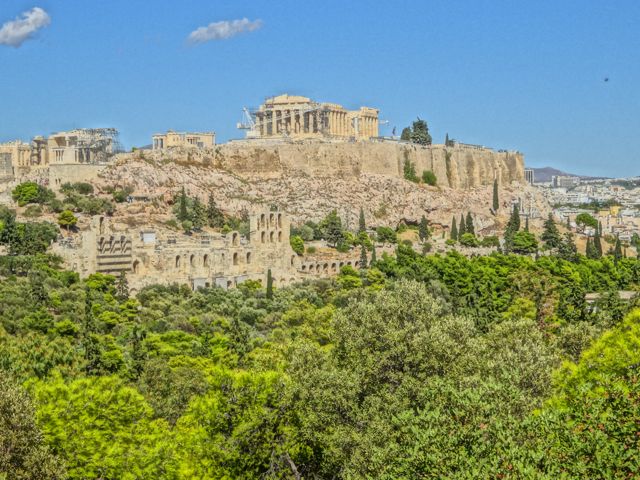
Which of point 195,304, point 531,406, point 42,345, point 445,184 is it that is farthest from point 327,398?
point 445,184

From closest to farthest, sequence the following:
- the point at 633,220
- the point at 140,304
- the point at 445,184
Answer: the point at 140,304 → the point at 445,184 → the point at 633,220

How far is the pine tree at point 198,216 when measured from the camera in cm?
7056

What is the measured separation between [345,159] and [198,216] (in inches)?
926

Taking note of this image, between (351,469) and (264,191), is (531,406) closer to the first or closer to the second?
(351,469)

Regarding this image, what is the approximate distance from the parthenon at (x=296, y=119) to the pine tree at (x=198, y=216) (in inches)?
933

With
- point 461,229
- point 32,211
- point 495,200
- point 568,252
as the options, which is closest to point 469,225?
point 461,229

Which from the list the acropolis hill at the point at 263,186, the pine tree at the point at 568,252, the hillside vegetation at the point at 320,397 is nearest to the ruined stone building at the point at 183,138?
the acropolis hill at the point at 263,186

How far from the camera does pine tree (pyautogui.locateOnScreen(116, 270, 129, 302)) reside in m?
52.7

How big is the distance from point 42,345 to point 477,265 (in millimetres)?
33083

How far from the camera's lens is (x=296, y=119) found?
97688 millimetres

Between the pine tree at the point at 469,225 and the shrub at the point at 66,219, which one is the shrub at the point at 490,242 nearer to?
the pine tree at the point at 469,225

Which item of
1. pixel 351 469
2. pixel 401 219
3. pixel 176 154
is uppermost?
pixel 176 154

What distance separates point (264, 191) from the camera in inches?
3324

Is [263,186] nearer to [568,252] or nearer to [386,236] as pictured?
[386,236]
